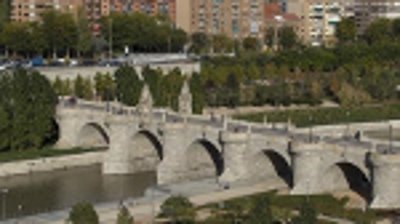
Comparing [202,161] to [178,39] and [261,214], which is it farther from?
[178,39]

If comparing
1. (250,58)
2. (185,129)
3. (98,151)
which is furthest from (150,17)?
(185,129)

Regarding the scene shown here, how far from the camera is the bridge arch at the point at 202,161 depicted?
69938 millimetres

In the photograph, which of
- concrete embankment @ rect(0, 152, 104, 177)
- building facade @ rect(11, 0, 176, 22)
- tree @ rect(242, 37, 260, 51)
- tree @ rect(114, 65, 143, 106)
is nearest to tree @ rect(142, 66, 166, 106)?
tree @ rect(114, 65, 143, 106)

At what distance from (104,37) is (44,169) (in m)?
67.9

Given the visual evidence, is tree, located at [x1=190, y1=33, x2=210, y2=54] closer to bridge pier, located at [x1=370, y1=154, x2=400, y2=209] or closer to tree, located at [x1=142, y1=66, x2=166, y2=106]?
tree, located at [x1=142, y1=66, x2=166, y2=106]

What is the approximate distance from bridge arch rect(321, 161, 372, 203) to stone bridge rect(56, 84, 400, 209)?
65 mm

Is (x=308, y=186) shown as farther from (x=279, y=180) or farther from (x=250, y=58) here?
(x=250, y=58)

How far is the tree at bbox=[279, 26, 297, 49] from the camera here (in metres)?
150

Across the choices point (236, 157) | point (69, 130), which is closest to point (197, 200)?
point (236, 157)

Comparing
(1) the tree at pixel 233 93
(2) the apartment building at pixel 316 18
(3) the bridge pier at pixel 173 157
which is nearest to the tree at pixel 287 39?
(2) the apartment building at pixel 316 18

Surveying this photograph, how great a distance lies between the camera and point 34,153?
3022 inches

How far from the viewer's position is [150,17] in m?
144

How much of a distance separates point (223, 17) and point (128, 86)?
64.6 metres

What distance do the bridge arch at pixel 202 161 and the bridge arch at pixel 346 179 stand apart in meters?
11.3
